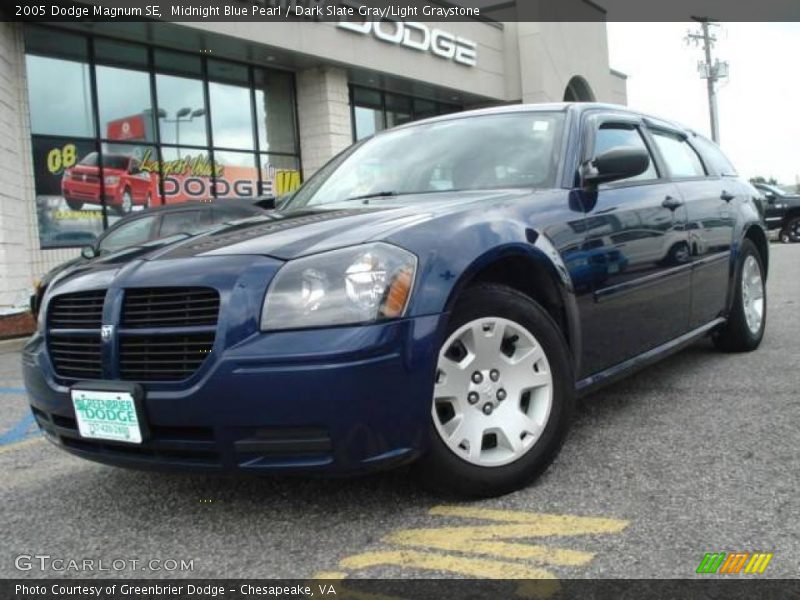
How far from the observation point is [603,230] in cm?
339

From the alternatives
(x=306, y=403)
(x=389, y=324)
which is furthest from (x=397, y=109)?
(x=306, y=403)

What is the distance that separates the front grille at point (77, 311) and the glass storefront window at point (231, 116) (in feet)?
40.9

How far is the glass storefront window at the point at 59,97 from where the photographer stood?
11867 mm

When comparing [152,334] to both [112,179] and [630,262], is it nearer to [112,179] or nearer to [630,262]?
[630,262]

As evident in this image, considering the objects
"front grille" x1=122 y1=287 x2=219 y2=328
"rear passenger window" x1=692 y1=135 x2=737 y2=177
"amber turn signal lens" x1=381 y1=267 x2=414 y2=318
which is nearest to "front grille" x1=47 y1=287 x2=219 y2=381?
"front grille" x1=122 y1=287 x2=219 y2=328

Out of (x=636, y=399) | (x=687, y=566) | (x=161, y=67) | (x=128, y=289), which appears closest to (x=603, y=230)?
(x=636, y=399)

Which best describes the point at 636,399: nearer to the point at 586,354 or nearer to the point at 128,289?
the point at 586,354

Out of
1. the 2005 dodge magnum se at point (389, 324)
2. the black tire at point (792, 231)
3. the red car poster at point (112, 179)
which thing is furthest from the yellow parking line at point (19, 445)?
the black tire at point (792, 231)

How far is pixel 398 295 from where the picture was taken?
2.42 metres

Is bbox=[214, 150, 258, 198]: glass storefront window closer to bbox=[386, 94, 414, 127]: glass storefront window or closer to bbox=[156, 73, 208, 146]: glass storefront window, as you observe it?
bbox=[156, 73, 208, 146]: glass storefront window

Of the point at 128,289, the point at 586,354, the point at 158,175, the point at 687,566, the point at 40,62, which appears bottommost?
the point at 687,566

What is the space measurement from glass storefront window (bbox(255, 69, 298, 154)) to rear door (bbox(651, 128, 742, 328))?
Answer: 12177 mm

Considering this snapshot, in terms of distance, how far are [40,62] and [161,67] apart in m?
2.29

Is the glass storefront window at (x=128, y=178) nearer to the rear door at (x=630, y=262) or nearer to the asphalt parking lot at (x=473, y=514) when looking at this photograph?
the asphalt parking lot at (x=473, y=514)
